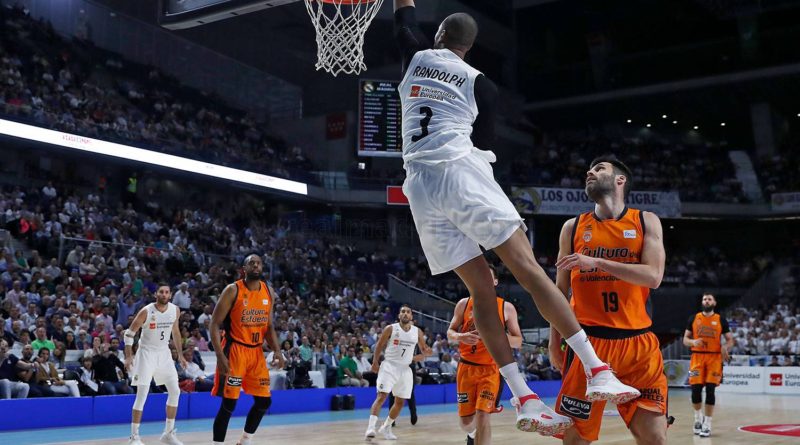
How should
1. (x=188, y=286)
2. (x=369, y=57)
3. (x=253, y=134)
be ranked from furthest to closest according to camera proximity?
(x=369, y=57) < (x=253, y=134) < (x=188, y=286)

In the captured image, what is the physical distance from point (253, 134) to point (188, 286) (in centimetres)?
1176

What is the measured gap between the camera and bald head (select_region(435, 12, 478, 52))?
3.97 meters

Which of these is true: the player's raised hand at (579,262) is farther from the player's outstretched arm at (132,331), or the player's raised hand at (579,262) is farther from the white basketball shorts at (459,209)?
the player's outstretched arm at (132,331)

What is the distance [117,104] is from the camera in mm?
23359

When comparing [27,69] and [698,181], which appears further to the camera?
[698,181]

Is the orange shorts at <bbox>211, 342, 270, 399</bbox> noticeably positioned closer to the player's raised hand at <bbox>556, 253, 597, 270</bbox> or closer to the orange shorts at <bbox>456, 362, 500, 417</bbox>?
the orange shorts at <bbox>456, 362, 500, 417</bbox>

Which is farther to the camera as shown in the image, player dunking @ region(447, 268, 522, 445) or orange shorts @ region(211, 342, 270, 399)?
orange shorts @ region(211, 342, 270, 399)

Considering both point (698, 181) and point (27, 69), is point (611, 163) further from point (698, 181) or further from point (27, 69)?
point (698, 181)

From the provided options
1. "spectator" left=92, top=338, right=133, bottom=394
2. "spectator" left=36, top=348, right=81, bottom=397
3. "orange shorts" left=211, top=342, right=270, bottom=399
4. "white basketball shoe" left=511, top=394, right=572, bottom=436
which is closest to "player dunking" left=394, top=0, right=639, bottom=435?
"white basketball shoe" left=511, top=394, right=572, bottom=436

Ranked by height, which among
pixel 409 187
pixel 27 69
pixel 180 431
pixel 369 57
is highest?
pixel 369 57

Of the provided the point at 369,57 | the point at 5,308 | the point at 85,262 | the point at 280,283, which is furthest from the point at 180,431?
the point at 369,57

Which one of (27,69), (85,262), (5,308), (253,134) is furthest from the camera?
(253,134)

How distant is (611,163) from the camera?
482 cm

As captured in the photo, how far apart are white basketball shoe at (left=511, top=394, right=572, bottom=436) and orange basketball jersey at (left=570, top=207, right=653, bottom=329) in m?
1.06
